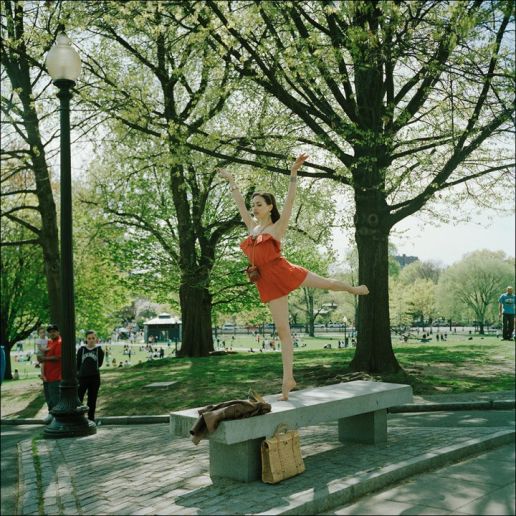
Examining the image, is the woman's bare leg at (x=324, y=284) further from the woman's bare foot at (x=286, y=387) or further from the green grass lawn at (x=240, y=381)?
the green grass lawn at (x=240, y=381)

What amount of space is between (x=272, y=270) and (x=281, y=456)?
6.12ft

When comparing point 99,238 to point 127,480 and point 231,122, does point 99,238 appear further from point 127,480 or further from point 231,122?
point 127,480

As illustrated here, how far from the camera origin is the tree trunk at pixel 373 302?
14211mm

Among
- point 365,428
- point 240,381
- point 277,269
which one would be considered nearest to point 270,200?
point 277,269

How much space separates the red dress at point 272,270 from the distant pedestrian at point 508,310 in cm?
1649

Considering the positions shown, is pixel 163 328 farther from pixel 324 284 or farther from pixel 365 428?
pixel 324 284

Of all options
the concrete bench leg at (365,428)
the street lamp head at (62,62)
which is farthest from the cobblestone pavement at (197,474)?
the street lamp head at (62,62)

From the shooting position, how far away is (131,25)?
14.1m

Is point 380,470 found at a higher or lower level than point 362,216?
lower

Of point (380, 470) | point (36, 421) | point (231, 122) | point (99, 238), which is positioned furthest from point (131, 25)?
point (99, 238)

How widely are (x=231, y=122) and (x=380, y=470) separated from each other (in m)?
15.8

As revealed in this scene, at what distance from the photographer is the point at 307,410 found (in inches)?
245

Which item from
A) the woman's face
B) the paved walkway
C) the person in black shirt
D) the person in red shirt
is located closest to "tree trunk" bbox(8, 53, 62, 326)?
the person in red shirt

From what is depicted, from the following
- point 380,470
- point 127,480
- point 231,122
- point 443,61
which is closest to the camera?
point 380,470
